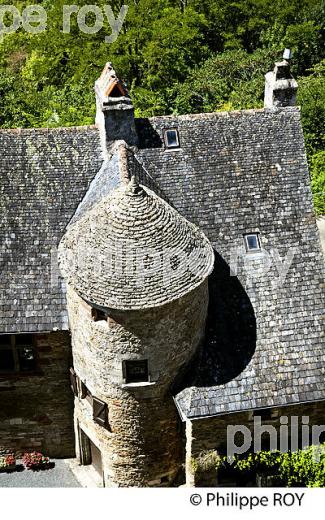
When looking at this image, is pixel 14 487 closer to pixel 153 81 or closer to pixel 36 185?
pixel 36 185

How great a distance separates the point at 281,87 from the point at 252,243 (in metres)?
5.85

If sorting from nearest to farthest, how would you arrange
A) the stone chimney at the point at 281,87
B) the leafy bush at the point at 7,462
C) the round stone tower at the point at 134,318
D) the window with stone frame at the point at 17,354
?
the round stone tower at the point at 134,318, the window with stone frame at the point at 17,354, the leafy bush at the point at 7,462, the stone chimney at the point at 281,87

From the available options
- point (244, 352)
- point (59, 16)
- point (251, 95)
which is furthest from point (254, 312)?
point (59, 16)

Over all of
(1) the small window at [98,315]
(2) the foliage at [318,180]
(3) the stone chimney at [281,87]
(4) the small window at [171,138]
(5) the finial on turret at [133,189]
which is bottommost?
(1) the small window at [98,315]

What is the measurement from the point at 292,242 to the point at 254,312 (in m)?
2.73

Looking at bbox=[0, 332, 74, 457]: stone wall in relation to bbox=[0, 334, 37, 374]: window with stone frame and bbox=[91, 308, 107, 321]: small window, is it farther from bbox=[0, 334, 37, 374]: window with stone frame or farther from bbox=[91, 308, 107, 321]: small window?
bbox=[91, 308, 107, 321]: small window

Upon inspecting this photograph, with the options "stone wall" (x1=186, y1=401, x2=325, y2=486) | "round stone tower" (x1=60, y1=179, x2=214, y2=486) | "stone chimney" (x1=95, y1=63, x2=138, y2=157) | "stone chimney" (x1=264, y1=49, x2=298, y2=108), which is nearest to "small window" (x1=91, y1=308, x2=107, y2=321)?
"round stone tower" (x1=60, y1=179, x2=214, y2=486)

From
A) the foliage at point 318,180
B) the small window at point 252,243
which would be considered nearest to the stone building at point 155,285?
the small window at point 252,243

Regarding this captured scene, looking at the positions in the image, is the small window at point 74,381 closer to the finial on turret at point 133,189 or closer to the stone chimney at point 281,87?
the finial on turret at point 133,189

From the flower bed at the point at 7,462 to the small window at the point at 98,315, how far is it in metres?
7.17

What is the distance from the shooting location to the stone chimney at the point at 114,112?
70.5 feet

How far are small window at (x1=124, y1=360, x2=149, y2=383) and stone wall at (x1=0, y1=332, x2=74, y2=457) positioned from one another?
8.70ft

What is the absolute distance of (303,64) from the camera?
5588 centimetres

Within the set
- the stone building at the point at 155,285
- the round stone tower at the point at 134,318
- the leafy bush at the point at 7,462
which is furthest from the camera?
the leafy bush at the point at 7,462
